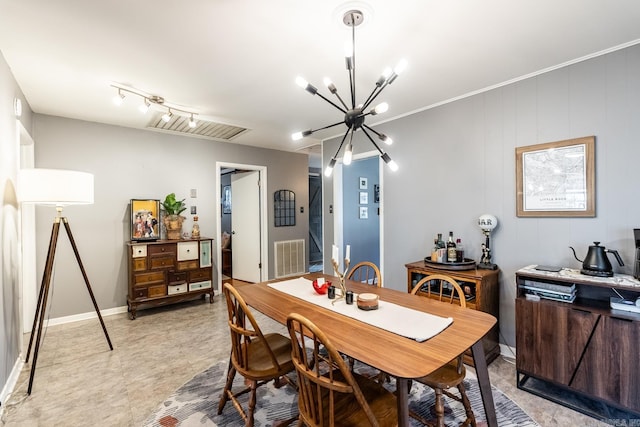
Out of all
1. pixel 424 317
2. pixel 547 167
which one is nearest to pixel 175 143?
pixel 424 317

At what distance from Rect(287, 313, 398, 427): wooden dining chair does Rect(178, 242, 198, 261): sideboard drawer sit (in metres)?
3.15

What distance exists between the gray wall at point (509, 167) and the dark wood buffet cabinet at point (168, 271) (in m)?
2.47

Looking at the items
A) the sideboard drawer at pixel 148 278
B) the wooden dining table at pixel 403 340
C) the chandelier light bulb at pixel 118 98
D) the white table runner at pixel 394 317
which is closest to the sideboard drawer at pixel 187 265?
the sideboard drawer at pixel 148 278

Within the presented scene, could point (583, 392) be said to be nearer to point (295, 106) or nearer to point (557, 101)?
point (557, 101)

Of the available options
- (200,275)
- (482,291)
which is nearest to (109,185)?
(200,275)

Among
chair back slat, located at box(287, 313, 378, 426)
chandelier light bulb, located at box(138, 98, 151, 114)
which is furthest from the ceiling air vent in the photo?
chair back slat, located at box(287, 313, 378, 426)

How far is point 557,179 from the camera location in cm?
241

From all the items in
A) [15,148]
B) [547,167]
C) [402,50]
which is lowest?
[547,167]

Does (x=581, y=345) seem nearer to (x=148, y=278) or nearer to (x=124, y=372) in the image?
(x=124, y=372)

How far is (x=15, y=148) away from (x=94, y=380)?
2009 millimetres

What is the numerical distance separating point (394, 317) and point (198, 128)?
3.63m

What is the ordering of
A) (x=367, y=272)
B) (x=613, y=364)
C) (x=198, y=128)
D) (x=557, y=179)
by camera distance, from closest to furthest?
(x=613, y=364) → (x=557, y=179) → (x=367, y=272) → (x=198, y=128)

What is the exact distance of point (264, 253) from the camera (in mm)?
5320

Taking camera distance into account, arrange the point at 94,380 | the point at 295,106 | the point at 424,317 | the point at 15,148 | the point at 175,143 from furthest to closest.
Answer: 1. the point at 175,143
2. the point at 295,106
3. the point at 15,148
4. the point at 94,380
5. the point at 424,317
